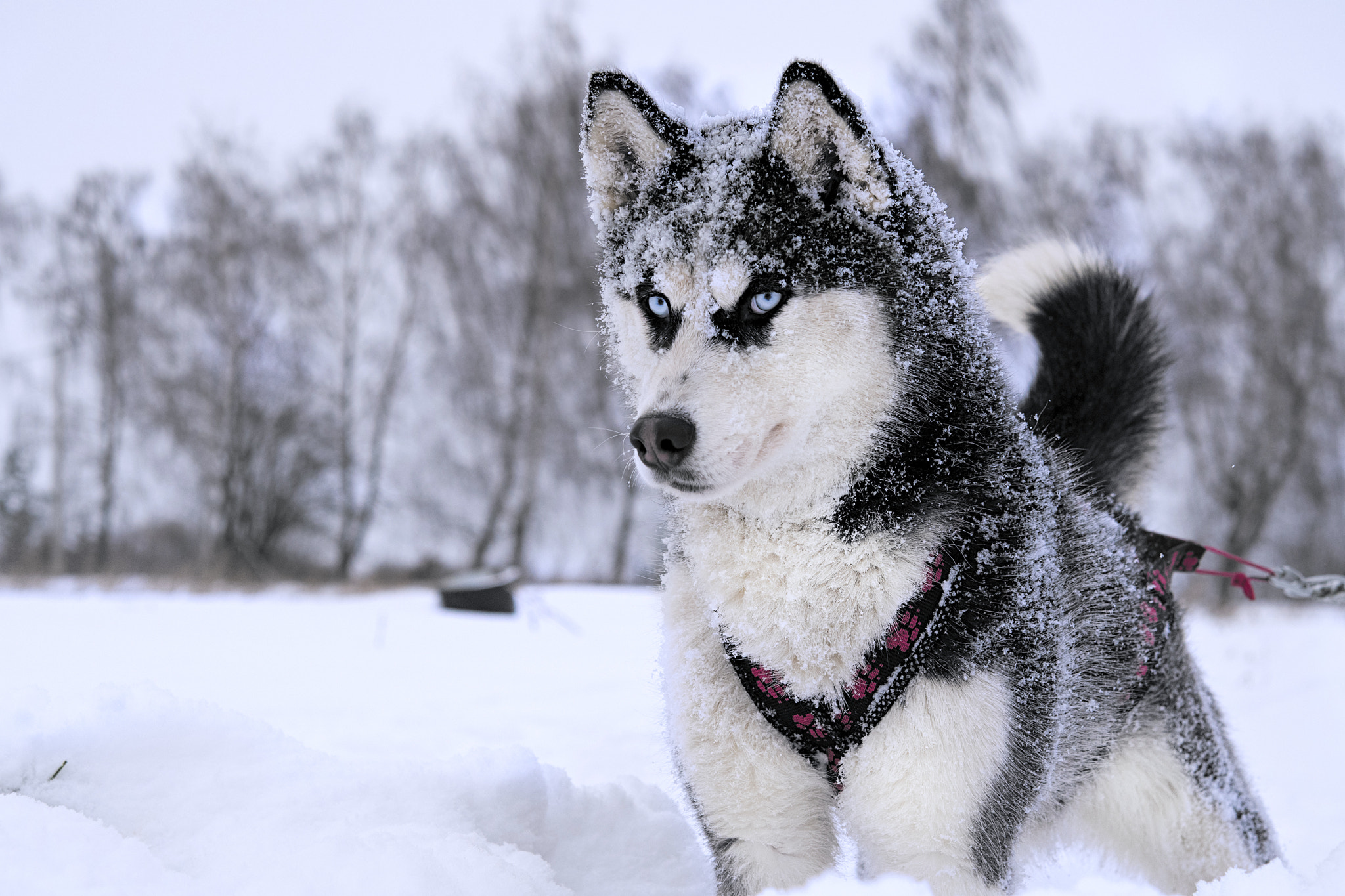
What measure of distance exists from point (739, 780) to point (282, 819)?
3.06ft

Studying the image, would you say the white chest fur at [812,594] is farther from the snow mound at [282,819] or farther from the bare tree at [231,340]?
the bare tree at [231,340]

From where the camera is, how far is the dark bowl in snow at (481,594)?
20.8 feet

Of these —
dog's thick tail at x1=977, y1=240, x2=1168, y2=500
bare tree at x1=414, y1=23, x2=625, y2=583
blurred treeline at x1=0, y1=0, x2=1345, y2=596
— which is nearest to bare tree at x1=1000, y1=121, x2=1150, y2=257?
blurred treeline at x1=0, y1=0, x2=1345, y2=596

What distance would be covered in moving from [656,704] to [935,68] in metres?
9.73

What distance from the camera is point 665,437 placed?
3.82ft

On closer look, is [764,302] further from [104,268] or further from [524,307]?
[104,268]

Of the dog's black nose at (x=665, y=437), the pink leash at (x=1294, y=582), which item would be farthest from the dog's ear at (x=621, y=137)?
the pink leash at (x=1294, y=582)

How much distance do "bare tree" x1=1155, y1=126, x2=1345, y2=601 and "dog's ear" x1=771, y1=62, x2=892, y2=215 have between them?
480 inches

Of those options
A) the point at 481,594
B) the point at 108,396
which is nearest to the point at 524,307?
the point at 481,594

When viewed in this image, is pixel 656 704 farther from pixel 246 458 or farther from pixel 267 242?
pixel 246 458

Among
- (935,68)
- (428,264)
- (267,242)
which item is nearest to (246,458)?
(267,242)

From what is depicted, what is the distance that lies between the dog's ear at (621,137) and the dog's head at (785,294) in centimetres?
2

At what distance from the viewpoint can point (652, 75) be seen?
10.8 metres

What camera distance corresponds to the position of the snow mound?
126cm
